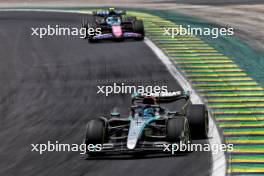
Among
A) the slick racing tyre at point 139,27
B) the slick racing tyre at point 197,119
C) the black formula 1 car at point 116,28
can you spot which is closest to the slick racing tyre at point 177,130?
the slick racing tyre at point 197,119

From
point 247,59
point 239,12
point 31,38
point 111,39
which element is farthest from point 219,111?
point 239,12

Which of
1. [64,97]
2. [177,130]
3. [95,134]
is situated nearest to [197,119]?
[177,130]

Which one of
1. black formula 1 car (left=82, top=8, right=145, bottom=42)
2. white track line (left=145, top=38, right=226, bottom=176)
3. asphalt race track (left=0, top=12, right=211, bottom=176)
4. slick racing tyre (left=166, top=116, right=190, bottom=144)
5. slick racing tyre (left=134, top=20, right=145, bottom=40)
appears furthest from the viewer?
slick racing tyre (left=134, top=20, right=145, bottom=40)

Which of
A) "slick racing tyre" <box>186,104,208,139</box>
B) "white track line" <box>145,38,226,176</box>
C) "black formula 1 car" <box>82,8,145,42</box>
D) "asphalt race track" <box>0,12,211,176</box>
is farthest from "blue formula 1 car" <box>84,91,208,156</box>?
"black formula 1 car" <box>82,8,145,42</box>

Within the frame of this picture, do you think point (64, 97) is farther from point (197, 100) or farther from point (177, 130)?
point (177, 130)

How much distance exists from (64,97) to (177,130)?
705 cm

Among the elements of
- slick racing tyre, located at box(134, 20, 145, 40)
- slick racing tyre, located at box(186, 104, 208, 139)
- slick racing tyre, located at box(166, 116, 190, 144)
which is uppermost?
slick racing tyre, located at box(134, 20, 145, 40)

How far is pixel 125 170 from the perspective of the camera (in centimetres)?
1616

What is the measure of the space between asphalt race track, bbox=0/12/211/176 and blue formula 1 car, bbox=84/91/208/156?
34 cm

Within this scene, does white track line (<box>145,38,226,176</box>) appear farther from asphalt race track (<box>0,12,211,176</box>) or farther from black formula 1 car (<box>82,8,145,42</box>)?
black formula 1 car (<box>82,8,145,42</box>)

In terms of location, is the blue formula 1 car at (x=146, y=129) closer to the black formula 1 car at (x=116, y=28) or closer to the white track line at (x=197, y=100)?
the white track line at (x=197, y=100)

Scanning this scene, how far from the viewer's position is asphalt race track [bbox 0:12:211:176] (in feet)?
54.3

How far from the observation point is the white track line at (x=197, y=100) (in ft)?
52.9

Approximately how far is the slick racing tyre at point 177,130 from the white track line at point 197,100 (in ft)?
2.51
